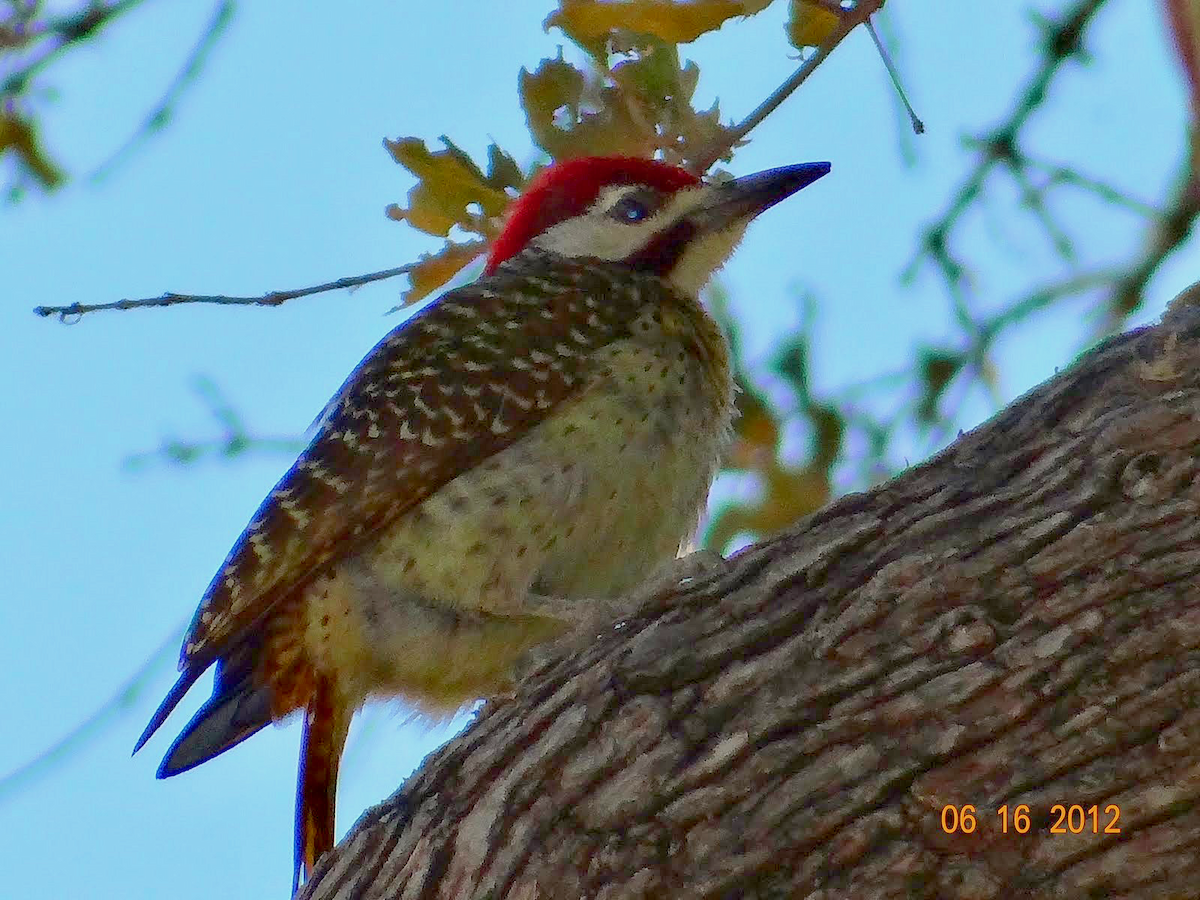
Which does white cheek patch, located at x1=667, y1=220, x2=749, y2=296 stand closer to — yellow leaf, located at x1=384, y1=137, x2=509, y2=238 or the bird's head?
the bird's head

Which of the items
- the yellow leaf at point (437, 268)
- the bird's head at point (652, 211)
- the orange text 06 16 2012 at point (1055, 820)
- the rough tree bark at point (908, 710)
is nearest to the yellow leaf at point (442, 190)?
the yellow leaf at point (437, 268)

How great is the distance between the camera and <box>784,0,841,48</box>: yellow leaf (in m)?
3.42

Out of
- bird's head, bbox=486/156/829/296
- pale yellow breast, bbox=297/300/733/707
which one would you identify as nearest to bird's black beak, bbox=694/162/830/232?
bird's head, bbox=486/156/829/296

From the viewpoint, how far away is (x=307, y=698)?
3740mm

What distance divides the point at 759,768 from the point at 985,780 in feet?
1.09

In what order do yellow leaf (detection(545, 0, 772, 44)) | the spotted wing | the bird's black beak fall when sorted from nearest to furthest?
yellow leaf (detection(545, 0, 772, 44)) < the spotted wing < the bird's black beak

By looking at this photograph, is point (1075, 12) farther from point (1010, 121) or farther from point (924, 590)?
point (924, 590)

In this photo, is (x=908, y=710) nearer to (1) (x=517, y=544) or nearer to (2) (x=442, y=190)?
(1) (x=517, y=544)

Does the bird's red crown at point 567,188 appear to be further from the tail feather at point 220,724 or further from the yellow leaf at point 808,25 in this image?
the tail feather at point 220,724

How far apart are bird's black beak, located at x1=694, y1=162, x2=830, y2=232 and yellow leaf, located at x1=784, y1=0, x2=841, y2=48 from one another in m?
1.00

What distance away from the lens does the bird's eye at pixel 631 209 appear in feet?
15.0

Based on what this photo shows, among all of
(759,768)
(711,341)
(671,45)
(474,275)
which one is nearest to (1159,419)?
(759,768)

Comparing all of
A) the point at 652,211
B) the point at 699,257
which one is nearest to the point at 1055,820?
the point at 699,257

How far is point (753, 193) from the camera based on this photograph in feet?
14.7
